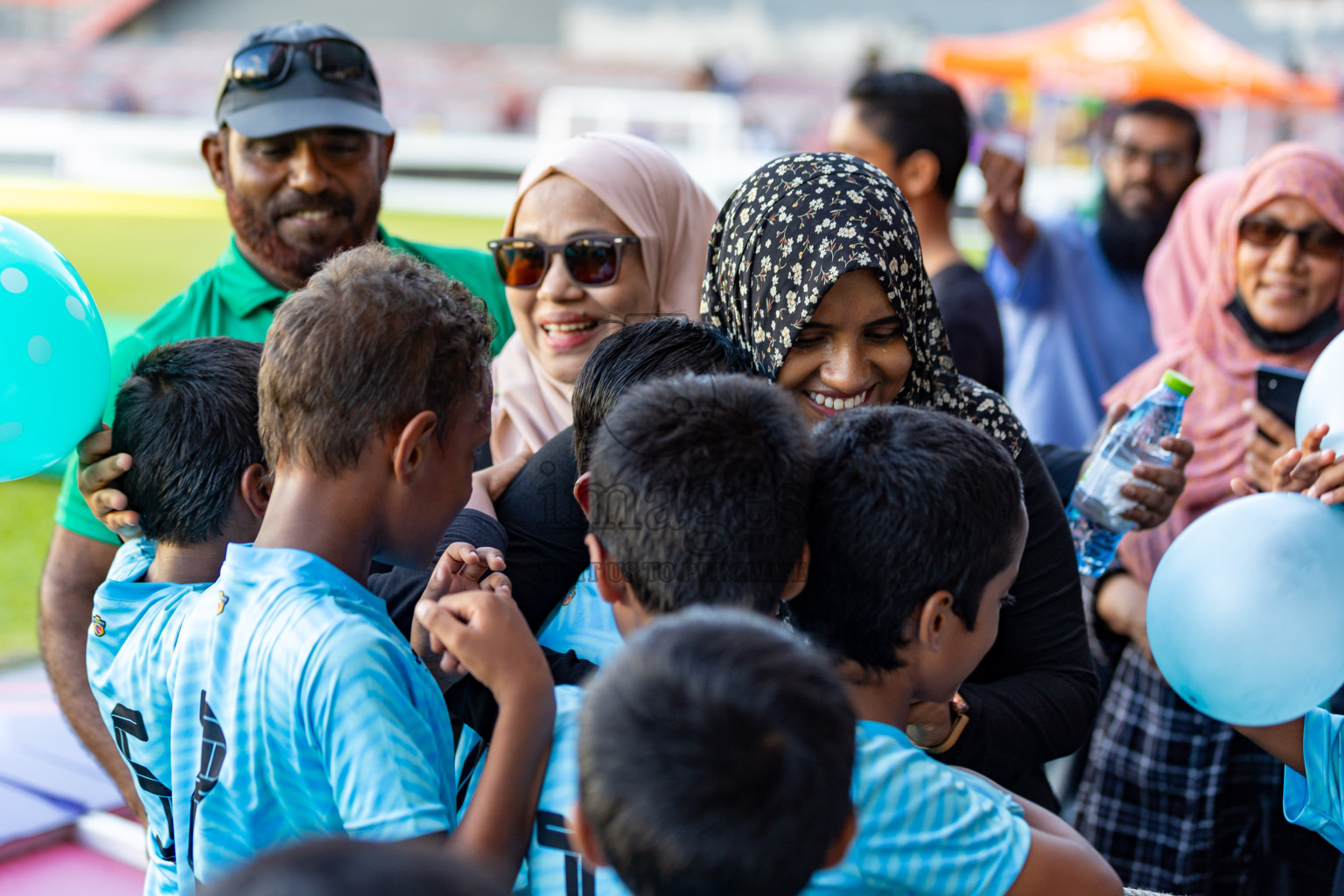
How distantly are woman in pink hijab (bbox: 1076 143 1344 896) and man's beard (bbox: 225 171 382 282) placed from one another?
2089 mm

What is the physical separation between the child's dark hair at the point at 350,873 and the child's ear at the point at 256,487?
1.05 meters

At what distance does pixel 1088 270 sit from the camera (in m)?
4.37

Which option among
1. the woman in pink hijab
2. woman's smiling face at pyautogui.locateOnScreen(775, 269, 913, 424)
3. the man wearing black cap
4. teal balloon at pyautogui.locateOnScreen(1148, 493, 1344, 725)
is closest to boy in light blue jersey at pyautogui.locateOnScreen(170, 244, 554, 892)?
woman's smiling face at pyautogui.locateOnScreen(775, 269, 913, 424)

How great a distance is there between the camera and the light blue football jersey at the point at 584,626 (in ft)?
5.70

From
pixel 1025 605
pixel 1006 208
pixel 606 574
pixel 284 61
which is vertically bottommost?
pixel 1025 605

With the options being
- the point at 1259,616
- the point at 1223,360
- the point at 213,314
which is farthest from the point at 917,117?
the point at 1259,616

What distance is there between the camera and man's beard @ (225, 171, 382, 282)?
2951 millimetres

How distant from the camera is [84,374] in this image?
1.90 m

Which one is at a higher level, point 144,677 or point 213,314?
point 213,314

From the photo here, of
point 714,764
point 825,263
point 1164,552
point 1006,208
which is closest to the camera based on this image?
point 714,764

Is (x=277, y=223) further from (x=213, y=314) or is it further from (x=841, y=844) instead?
(x=841, y=844)

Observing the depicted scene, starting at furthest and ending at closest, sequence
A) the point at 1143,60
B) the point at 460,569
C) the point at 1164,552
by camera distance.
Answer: the point at 1143,60 → the point at 1164,552 → the point at 460,569

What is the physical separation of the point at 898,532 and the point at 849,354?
0.58 meters

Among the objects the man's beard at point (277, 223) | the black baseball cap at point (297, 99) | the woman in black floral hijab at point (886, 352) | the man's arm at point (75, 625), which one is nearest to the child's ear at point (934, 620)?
the woman in black floral hijab at point (886, 352)
